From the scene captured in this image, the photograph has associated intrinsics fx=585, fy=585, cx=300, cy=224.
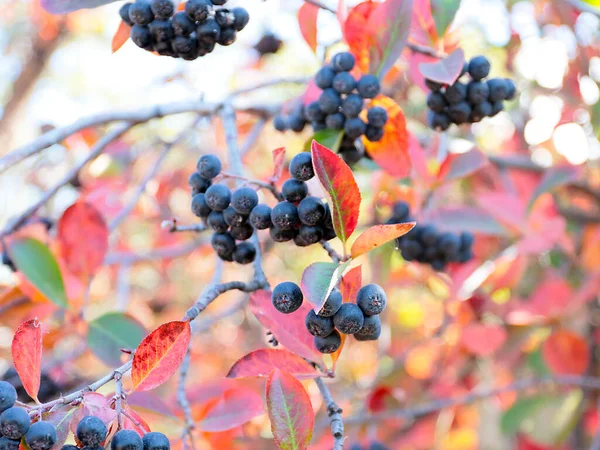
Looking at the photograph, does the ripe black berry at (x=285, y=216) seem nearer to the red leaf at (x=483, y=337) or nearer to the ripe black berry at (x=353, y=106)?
the ripe black berry at (x=353, y=106)

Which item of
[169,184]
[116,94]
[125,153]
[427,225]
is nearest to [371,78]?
[427,225]

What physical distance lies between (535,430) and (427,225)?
4.05 ft

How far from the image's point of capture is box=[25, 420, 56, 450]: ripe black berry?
0.67 metres

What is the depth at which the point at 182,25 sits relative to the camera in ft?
3.39

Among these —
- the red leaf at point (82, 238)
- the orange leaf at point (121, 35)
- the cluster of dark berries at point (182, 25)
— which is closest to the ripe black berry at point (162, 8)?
the cluster of dark berries at point (182, 25)

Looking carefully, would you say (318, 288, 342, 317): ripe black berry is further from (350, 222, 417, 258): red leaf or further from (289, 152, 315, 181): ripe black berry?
(289, 152, 315, 181): ripe black berry

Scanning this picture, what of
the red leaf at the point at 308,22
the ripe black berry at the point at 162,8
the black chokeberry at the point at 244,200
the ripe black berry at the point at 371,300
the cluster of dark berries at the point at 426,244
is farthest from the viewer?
the cluster of dark berries at the point at 426,244

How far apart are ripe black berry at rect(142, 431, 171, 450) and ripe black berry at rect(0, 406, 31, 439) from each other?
0.14m

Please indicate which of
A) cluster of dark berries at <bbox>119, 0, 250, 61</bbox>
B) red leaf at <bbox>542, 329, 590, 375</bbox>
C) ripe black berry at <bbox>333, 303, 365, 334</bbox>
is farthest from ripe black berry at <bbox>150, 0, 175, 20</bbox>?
red leaf at <bbox>542, 329, 590, 375</bbox>

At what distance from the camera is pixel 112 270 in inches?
112

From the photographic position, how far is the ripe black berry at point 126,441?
68cm

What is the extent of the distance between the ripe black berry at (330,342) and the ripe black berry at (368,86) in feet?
1.63

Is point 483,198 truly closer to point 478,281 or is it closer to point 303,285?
point 478,281

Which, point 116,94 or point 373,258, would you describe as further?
point 116,94
